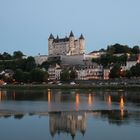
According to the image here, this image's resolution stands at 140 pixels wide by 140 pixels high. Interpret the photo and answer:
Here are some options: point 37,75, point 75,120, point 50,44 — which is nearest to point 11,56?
point 50,44

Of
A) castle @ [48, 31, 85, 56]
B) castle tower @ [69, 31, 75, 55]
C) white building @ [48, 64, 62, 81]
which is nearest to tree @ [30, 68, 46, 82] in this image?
white building @ [48, 64, 62, 81]

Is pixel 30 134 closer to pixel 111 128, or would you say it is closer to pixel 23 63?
pixel 111 128

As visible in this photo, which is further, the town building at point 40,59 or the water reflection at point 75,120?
the town building at point 40,59

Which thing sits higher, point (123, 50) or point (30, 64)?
point (123, 50)

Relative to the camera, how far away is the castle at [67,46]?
11669 cm

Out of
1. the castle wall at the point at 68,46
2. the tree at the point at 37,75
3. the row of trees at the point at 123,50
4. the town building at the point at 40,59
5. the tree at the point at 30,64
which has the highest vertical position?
the castle wall at the point at 68,46

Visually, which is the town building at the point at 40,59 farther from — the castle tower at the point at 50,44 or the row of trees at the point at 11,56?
the row of trees at the point at 11,56

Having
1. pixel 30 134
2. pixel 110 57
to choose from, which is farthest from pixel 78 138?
A: pixel 110 57

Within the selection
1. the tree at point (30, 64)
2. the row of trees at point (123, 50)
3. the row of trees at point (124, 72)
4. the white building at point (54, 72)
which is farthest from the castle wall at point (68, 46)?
the row of trees at point (124, 72)

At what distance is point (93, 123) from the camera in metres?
19.2

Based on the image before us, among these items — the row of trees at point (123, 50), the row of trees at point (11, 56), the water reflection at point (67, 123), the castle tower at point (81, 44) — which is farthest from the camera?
the row of trees at point (11, 56)

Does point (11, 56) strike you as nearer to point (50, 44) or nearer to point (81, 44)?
point (50, 44)

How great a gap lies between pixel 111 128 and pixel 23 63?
302 feet

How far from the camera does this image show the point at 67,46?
117500 millimetres
